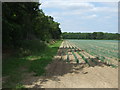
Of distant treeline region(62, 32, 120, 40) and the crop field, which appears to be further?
distant treeline region(62, 32, 120, 40)

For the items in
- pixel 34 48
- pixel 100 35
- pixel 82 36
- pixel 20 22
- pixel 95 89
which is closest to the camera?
pixel 95 89

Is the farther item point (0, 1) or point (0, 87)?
point (0, 1)

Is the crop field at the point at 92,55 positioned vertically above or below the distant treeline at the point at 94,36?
below

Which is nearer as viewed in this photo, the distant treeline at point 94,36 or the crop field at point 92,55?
the crop field at point 92,55

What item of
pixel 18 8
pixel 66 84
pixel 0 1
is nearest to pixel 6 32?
pixel 0 1

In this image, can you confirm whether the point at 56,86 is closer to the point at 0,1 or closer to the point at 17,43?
the point at 0,1

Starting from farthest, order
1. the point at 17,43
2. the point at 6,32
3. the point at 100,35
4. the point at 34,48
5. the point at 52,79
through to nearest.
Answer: the point at 100,35 → the point at 34,48 → the point at 17,43 → the point at 6,32 → the point at 52,79

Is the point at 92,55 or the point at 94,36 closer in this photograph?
the point at 92,55

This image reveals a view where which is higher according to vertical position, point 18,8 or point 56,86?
point 18,8

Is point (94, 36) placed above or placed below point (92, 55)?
above

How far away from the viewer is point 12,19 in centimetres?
1302

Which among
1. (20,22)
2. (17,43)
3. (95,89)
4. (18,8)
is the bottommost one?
(95,89)

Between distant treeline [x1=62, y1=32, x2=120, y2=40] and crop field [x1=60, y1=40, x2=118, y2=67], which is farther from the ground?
distant treeline [x1=62, y1=32, x2=120, y2=40]

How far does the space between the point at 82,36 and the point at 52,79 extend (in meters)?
108
